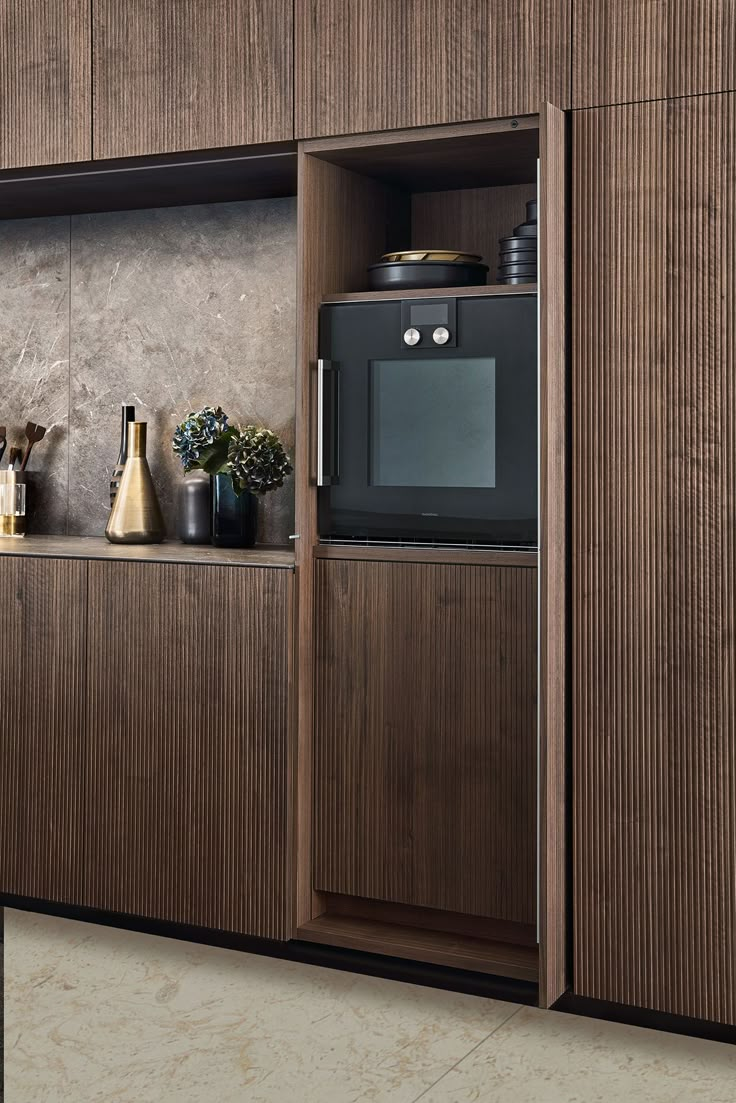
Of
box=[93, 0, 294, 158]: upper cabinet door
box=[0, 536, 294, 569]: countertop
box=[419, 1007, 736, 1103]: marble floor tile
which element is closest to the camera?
box=[419, 1007, 736, 1103]: marble floor tile

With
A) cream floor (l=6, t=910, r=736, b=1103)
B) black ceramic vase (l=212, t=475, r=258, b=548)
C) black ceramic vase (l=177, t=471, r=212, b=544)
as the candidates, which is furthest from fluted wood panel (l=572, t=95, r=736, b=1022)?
black ceramic vase (l=177, t=471, r=212, b=544)

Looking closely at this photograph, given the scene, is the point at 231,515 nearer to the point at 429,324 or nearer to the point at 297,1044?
the point at 429,324

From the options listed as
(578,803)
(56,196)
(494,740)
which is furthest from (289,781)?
(56,196)

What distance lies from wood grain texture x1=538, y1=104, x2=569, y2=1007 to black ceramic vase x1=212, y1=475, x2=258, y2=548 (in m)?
0.96

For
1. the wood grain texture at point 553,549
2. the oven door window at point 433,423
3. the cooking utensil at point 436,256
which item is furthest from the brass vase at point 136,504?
the wood grain texture at point 553,549

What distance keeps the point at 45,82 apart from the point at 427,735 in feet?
5.91

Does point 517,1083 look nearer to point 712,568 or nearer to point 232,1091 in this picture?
point 232,1091

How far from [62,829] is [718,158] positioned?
209cm

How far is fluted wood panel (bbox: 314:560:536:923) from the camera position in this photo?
247 cm

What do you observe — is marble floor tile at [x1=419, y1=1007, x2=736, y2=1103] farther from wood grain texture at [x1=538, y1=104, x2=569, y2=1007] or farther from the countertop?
the countertop

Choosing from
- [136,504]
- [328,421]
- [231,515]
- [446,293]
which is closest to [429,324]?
[446,293]

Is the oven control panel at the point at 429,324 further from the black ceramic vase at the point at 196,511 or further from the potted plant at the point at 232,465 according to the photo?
the black ceramic vase at the point at 196,511

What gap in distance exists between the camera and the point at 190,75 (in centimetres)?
267

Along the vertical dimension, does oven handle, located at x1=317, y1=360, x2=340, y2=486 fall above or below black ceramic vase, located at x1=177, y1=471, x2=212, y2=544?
above
